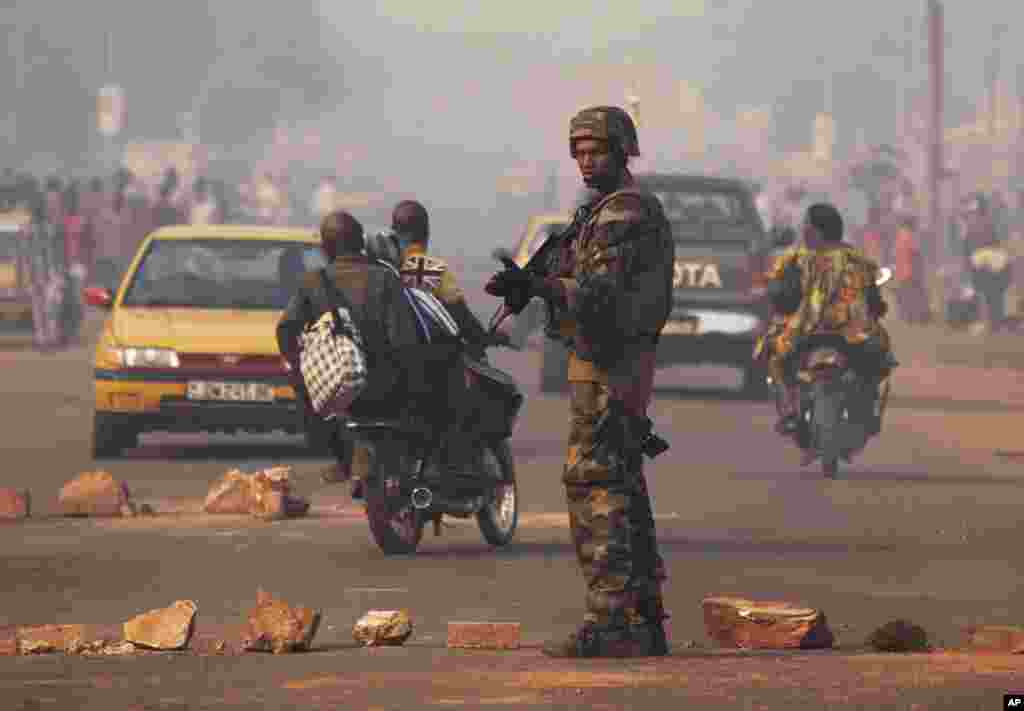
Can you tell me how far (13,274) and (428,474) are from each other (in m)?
23.8

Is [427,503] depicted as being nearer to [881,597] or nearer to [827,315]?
[881,597]

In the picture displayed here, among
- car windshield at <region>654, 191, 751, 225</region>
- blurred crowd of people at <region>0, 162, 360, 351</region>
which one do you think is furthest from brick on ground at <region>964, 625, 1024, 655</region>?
blurred crowd of people at <region>0, 162, 360, 351</region>

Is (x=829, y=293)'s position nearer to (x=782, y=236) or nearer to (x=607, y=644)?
(x=782, y=236)

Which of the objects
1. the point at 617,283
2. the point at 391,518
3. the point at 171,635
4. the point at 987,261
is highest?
the point at 617,283

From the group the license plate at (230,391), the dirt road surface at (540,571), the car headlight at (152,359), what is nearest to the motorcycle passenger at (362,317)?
the dirt road surface at (540,571)

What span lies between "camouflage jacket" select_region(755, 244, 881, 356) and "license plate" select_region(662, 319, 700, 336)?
8.06 m

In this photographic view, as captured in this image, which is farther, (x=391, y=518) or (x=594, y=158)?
(x=391, y=518)

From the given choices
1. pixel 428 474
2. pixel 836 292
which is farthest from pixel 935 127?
pixel 428 474

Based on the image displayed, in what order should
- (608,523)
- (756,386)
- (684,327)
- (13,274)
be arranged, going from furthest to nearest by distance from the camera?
(13,274) < (756,386) < (684,327) < (608,523)

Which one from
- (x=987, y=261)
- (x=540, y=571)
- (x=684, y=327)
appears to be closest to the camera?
(x=540, y=571)

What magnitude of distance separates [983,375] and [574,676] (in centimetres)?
2373

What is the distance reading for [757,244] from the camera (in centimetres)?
2914

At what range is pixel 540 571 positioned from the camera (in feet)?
47.1

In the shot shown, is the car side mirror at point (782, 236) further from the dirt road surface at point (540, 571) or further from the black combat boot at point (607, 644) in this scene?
the black combat boot at point (607, 644)
